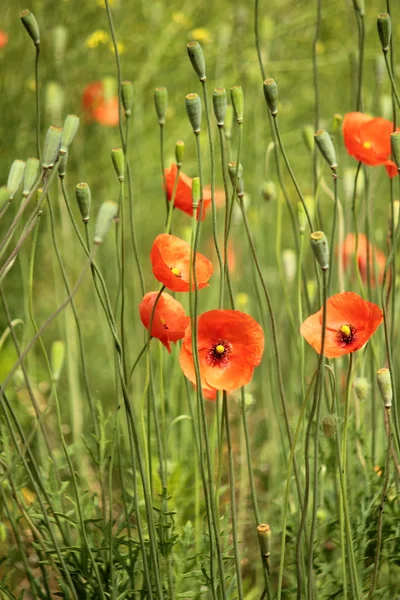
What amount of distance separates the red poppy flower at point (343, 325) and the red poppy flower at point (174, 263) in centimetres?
11

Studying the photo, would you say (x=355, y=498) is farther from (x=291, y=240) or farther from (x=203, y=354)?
(x=291, y=240)

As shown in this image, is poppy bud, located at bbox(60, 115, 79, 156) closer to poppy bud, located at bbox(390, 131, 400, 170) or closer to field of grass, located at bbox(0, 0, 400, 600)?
field of grass, located at bbox(0, 0, 400, 600)

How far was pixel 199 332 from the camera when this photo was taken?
2.35 ft

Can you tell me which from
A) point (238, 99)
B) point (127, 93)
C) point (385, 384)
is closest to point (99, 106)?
point (127, 93)

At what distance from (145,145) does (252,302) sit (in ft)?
2.62

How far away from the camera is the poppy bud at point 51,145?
0.66 meters

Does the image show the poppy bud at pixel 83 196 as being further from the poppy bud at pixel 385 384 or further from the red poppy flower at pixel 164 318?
the poppy bud at pixel 385 384

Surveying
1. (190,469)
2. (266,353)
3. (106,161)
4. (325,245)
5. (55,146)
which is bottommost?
(190,469)

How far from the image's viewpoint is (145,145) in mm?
1962

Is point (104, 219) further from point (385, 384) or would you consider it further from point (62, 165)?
point (385, 384)

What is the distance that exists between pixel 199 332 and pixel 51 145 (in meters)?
0.21

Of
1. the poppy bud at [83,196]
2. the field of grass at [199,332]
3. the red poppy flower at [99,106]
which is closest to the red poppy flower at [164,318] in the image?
the field of grass at [199,332]

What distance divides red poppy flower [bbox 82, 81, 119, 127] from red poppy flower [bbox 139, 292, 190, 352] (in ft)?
3.23

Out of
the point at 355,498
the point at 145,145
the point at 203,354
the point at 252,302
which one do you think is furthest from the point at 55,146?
the point at 145,145
